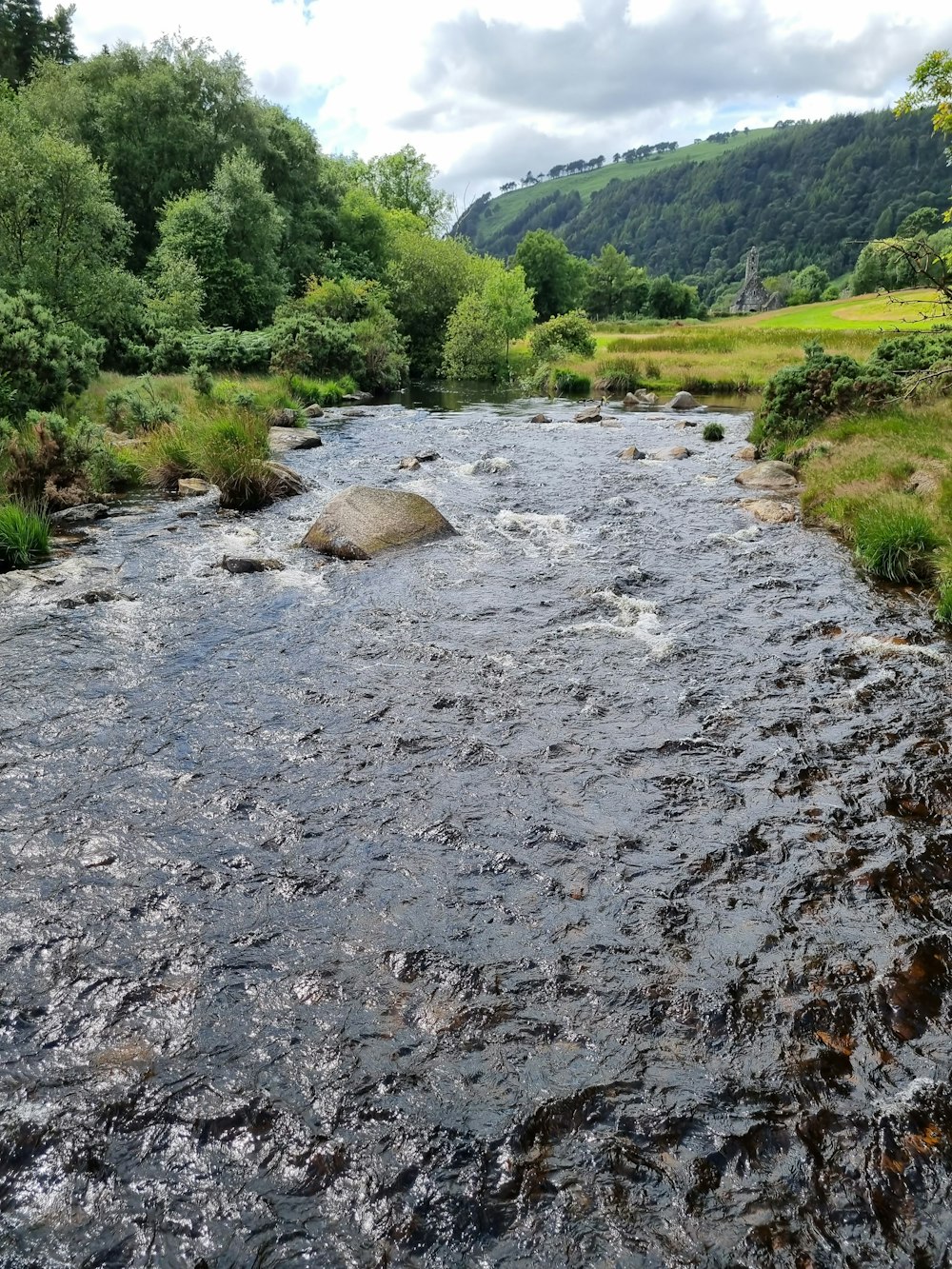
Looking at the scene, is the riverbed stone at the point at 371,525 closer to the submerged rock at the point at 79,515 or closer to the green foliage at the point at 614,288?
the submerged rock at the point at 79,515

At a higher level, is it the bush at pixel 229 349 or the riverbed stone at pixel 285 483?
the bush at pixel 229 349

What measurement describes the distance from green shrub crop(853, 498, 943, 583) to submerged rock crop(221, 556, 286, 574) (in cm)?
1164

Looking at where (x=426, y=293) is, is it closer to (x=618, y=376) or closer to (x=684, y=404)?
(x=618, y=376)

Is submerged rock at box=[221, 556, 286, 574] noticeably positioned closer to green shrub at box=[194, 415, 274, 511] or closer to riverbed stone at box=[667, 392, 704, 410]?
green shrub at box=[194, 415, 274, 511]

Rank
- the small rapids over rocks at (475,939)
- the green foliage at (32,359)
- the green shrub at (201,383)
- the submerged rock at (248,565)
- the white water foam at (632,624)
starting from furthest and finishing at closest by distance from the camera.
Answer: the green shrub at (201,383), the green foliage at (32,359), the submerged rock at (248,565), the white water foam at (632,624), the small rapids over rocks at (475,939)

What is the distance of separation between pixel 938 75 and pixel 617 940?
13705 millimetres

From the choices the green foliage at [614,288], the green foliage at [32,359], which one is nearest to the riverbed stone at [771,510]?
the green foliage at [32,359]

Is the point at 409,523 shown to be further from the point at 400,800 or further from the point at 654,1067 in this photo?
the point at 654,1067

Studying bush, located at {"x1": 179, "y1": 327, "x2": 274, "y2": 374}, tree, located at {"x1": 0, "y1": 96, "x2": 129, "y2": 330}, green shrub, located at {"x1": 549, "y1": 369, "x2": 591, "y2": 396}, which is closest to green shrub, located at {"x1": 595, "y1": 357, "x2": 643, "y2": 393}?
green shrub, located at {"x1": 549, "y1": 369, "x2": 591, "y2": 396}

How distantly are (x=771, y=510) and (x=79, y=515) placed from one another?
56.9ft

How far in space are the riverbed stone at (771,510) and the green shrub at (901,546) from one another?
143 inches

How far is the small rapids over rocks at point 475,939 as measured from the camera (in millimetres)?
4309

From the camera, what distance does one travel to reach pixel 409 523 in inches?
689

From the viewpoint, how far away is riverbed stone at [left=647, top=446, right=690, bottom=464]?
2723cm
